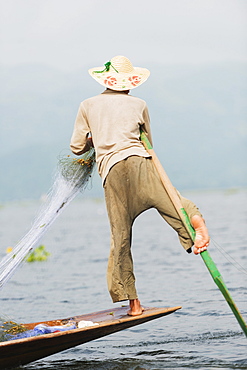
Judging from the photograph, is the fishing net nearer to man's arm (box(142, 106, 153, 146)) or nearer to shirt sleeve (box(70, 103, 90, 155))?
shirt sleeve (box(70, 103, 90, 155))

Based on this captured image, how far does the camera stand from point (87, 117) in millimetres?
5016

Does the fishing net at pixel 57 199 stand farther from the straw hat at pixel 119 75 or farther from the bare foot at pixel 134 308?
the bare foot at pixel 134 308

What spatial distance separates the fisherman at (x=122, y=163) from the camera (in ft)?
15.9

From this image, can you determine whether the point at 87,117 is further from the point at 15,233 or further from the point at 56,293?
the point at 15,233

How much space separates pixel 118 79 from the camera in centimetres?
507

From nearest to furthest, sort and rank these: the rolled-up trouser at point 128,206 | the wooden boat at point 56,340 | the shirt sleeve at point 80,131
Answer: the wooden boat at point 56,340
the rolled-up trouser at point 128,206
the shirt sleeve at point 80,131

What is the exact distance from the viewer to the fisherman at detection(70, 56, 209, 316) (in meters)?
4.85

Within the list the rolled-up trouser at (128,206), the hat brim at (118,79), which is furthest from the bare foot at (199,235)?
the hat brim at (118,79)

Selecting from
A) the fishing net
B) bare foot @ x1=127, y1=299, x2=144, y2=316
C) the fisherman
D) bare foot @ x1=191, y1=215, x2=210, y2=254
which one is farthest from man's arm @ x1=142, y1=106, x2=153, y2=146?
bare foot @ x1=127, y1=299, x2=144, y2=316

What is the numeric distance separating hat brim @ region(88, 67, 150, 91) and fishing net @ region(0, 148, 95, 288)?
575mm

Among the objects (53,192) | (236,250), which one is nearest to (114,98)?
(53,192)

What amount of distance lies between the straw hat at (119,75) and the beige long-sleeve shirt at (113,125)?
0.08 m

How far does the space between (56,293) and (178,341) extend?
11.2ft

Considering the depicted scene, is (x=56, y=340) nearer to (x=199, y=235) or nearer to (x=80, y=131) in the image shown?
(x=199, y=235)
